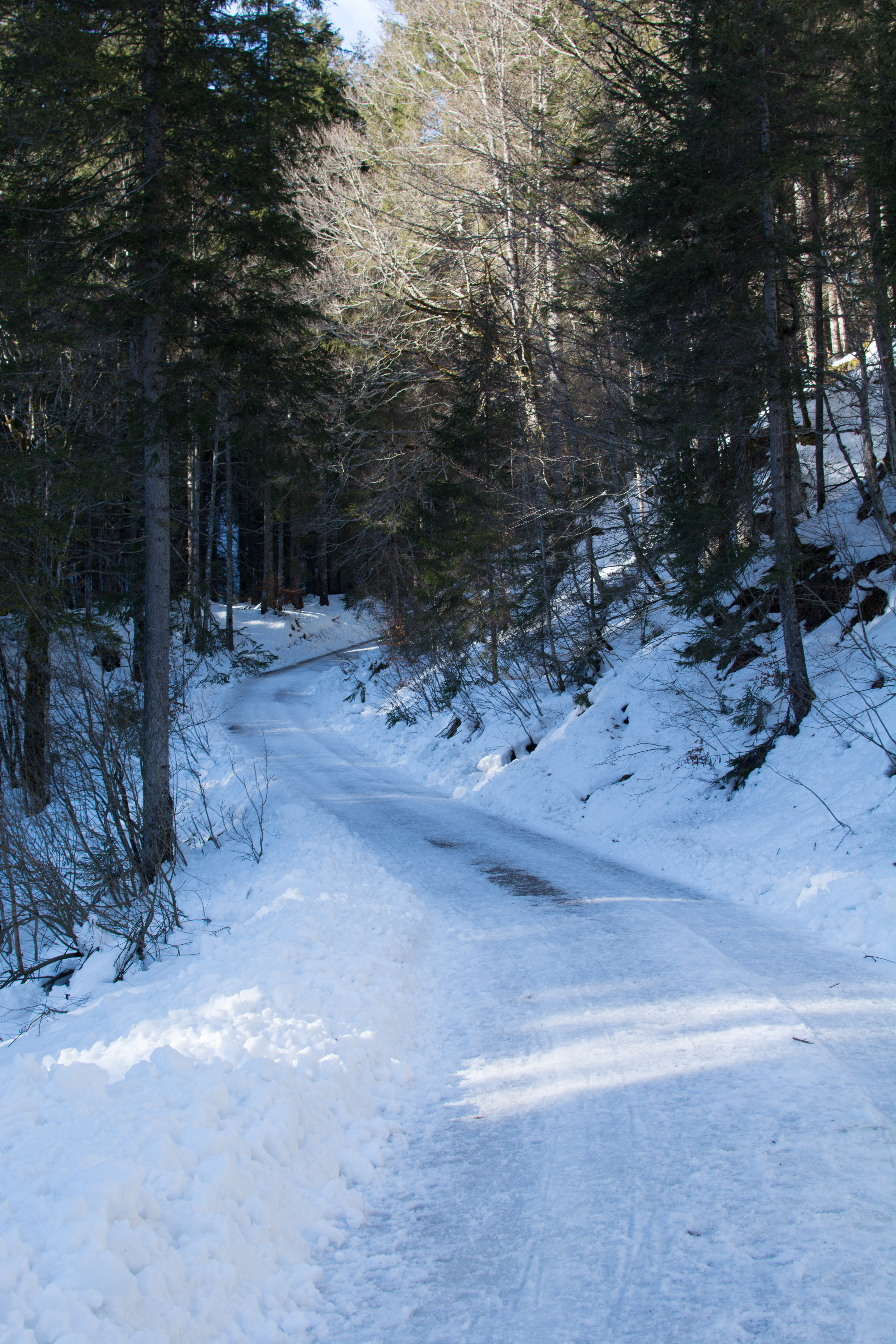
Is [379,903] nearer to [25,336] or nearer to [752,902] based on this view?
[752,902]

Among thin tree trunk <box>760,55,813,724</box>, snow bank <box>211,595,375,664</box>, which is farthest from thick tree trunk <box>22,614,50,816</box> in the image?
snow bank <box>211,595,375,664</box>

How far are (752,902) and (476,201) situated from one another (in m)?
14.2

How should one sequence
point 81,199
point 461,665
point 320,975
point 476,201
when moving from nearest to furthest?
point 320,975, point 81,199, point 476,201, point 461,665

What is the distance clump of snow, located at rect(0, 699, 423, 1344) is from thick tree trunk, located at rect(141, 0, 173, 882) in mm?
3149

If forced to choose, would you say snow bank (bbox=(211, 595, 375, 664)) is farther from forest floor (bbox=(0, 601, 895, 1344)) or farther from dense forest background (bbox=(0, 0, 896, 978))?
forest floor (bbox=(0, 601, 895, 1344))

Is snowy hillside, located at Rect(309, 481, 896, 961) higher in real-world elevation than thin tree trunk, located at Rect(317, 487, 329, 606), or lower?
lower

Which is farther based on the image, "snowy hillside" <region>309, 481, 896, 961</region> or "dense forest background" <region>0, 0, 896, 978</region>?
"dense forest background" <region>0, 0, 896, 978</region>

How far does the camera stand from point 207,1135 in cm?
350

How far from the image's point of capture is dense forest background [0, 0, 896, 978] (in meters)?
8.68

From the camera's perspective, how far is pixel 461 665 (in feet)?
63.3

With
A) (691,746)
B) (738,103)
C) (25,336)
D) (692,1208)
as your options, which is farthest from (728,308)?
(692,1208)

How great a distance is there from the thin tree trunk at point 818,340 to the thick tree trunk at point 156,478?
7806mm

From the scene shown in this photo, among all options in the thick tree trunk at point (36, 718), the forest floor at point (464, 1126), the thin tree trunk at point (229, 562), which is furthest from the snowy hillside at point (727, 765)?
the thin tree trunk at point (229, 562)

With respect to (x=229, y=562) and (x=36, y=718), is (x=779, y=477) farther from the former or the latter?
(x=229, y=562)
